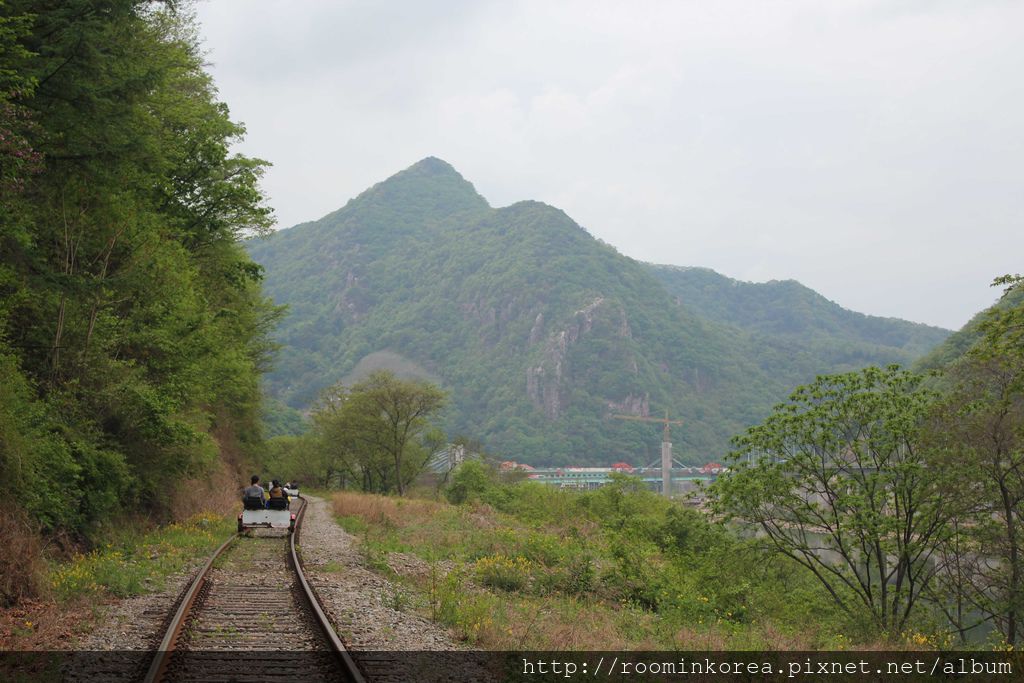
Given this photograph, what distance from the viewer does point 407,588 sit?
12859 mm

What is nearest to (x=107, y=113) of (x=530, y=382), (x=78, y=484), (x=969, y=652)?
(x=78, y=484)

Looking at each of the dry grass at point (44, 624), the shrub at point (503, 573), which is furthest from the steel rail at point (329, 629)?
the shrub at point (503, 573)

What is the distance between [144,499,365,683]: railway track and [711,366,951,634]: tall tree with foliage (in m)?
12.7

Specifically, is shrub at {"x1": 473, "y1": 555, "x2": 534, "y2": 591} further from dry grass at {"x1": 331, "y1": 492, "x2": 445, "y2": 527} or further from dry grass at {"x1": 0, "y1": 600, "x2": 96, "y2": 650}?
dry grass at {"x1": 331, "y1": 492, "x2": 445, "y2": 527}

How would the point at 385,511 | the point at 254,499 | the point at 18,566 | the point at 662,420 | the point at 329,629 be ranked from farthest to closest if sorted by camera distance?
the point at 662,420, the point at 385,511, the point at 254,499, the point at 18,566, the point at 329,629

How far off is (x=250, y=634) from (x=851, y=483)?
1576cm

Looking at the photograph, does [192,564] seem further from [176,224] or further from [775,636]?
[176,224]

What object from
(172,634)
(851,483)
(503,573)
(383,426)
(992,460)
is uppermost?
(992,460)

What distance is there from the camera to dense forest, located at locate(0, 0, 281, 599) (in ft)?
37.9

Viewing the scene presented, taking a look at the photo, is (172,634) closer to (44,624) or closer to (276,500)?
(44,624)

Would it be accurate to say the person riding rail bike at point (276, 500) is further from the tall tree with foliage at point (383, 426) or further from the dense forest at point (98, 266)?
the tall tree with foliage at point (383, 426)

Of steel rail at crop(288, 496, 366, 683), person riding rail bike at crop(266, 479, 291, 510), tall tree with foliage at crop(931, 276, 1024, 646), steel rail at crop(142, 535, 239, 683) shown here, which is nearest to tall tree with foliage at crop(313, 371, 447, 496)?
person riding rail bike at crop(266, 479, 291, 510)

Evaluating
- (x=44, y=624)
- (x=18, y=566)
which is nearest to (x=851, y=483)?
(x=44, y=624)

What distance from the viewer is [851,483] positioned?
63.9 ft
